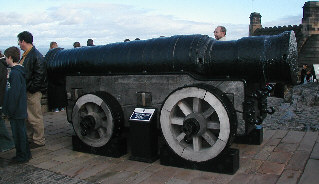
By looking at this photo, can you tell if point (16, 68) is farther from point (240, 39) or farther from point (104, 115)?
point (240, 39)

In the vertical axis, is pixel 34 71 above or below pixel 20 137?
above

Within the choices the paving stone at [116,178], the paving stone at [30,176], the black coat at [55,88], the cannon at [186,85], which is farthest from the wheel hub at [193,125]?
the black coat at [55,88]

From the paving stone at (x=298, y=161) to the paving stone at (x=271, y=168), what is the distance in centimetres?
11

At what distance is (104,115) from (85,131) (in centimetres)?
34

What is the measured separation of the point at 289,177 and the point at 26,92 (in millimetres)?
3669

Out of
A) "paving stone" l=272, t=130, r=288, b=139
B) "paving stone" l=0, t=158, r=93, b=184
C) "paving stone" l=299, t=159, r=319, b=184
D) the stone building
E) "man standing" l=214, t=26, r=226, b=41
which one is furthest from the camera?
the stone building

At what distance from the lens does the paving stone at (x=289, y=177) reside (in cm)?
348

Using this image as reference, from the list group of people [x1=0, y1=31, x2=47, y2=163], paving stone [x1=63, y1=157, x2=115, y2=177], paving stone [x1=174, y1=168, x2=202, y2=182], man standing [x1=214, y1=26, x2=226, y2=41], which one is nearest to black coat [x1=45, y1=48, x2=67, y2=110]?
group of people [x1=0, y1=31, x2=47, y2=163]

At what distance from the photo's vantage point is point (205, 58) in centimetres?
400

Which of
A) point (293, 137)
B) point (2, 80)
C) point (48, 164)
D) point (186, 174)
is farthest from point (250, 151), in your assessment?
point (2, 80)

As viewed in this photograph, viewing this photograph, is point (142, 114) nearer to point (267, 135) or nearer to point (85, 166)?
point (85, 166)

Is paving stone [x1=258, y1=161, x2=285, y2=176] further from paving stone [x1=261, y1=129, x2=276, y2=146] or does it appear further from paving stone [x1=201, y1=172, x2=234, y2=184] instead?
paving stone [x1=261, y1=129, x2=276, y2=146]

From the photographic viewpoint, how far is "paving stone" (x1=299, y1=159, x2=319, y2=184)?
347cm

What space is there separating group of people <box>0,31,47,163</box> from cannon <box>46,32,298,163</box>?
697mm
